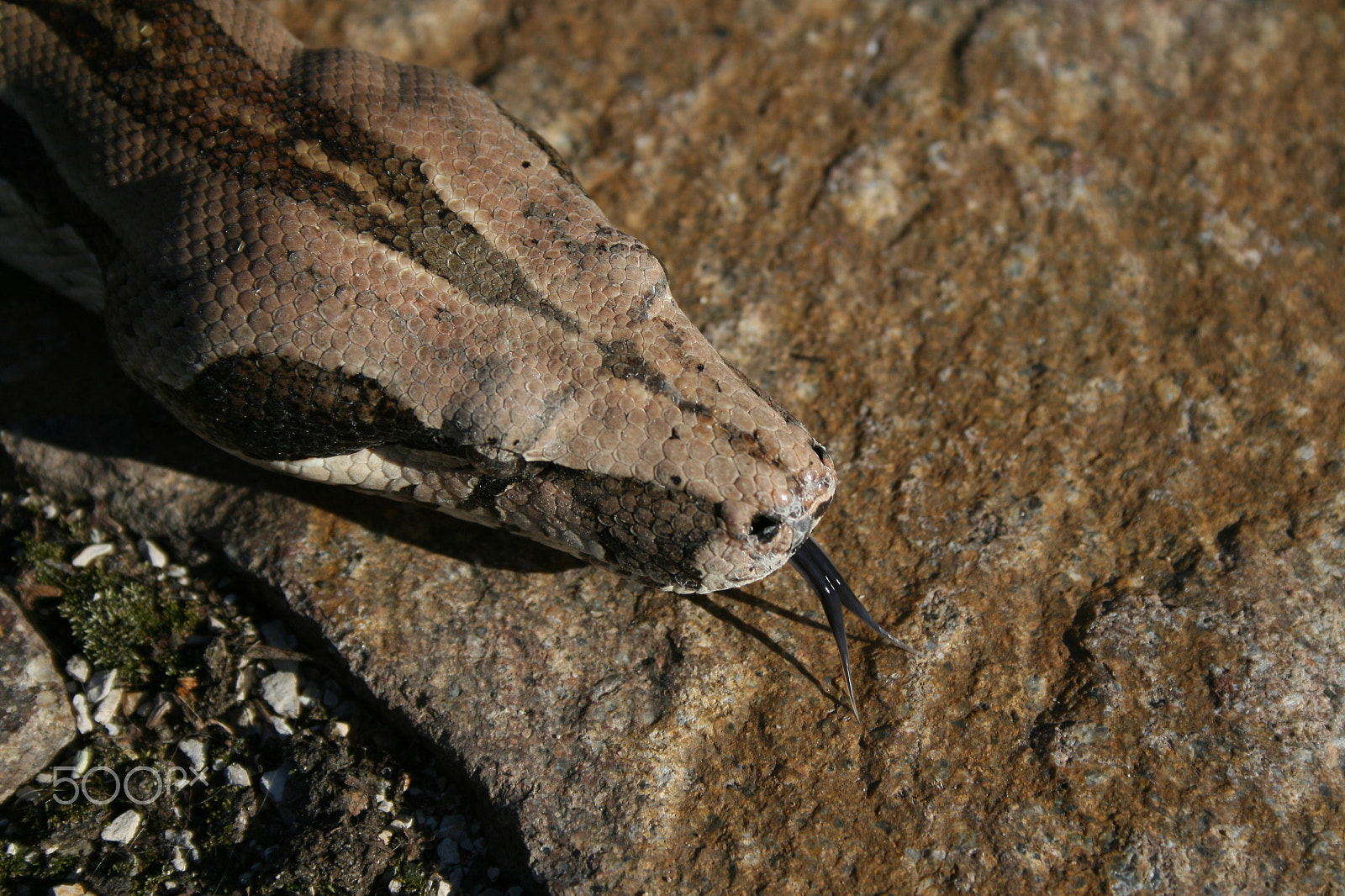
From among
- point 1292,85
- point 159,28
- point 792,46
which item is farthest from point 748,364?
point 1292,85

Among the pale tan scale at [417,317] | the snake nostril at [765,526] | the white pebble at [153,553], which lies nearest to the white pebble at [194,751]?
the white pebble at [153,553]

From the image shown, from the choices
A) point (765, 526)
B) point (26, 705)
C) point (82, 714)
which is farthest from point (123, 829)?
point (765, 526)

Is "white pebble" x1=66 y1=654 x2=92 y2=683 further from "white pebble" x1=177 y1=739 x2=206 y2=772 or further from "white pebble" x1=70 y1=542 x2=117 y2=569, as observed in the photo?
"white pebble" x1=177 y1=739 x2=206 y2=772

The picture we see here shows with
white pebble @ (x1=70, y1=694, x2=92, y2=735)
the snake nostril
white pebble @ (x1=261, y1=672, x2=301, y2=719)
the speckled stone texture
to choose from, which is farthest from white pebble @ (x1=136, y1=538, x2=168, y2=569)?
the snake nostril

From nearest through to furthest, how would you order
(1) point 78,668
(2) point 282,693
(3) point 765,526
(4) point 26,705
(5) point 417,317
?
(3) point 765,526
(5) point 417,317
(4) point 26,705
(2) point 282,693
(1) point 78,668

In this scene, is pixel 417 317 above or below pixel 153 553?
above

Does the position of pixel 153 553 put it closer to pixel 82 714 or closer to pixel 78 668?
pixel 78 668
